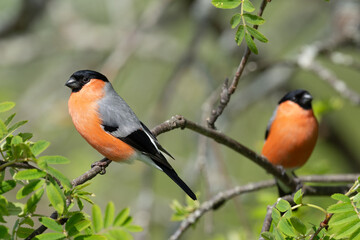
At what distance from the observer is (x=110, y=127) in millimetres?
3340

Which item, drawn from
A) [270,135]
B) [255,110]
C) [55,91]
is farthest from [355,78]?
[55,91]

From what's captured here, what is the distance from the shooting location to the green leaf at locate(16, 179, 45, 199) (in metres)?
1.72

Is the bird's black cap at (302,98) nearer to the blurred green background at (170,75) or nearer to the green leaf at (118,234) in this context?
the blurred green background at (170,75)

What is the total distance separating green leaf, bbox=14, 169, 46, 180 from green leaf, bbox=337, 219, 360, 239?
1.11 m

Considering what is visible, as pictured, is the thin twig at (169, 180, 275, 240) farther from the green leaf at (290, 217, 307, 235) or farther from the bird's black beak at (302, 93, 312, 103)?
the bird's black beak at (302, 93, 312, 103)

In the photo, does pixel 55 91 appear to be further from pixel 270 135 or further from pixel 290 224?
pixel 290 224

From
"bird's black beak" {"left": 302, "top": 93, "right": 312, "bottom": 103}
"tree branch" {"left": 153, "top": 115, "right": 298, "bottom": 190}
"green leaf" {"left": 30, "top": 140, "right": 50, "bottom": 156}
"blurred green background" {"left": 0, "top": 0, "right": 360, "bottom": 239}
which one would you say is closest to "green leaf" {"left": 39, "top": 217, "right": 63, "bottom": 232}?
"green leaf" {"left": 30, "top": 140, "right": 50, "bottom": 156}

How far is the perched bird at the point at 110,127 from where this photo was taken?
325 centimetres

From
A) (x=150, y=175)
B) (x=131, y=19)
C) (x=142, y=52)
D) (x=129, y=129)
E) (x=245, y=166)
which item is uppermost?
(x=131, y=19)

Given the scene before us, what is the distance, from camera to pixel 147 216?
421 cm

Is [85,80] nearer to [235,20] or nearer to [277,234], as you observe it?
[235,20]

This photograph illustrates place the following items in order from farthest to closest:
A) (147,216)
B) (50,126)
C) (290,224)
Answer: (50,126) < (147,216) < (290,224)

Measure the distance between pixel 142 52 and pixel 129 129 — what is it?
375 cm

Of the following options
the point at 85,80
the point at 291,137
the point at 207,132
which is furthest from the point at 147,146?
the point at 291,137
